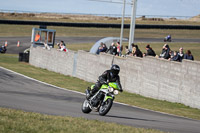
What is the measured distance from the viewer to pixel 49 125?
947 cm

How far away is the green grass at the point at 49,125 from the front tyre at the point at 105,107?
4.11 ft

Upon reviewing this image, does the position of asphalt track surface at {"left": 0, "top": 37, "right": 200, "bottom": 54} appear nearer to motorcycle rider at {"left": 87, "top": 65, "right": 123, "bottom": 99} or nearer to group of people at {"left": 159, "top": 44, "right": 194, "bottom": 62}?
group of people at {"left": 159, "top": 44, "right": 194, "bottom": 62}

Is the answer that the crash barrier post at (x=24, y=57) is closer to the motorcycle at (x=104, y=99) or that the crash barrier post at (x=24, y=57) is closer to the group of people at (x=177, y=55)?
the group of people at (x=177, y=55)

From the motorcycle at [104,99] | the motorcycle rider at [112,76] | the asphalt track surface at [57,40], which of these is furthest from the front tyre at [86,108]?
the asphalt track surface at [57,40]

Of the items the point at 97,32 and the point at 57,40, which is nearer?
the point at 57,40

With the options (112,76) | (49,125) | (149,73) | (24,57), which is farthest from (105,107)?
(24,57)

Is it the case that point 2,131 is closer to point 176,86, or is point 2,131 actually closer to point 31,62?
point 176,86

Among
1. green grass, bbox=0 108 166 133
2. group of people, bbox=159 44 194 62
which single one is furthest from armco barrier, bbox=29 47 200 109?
green grass, bbox=0 108 166 133

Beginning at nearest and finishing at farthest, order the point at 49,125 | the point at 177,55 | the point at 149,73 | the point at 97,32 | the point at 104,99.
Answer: the point at 49,125 < the point at 104,99 < the point at 177,55 < the point at 149,73 < the point at 97,32

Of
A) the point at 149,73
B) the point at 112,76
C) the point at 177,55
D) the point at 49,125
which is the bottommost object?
the point at 49,125

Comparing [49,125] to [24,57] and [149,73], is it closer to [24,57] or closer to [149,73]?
[149,73]

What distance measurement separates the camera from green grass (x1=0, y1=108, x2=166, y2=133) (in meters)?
8.84

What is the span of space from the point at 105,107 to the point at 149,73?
987cm

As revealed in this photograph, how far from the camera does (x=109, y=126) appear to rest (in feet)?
33.2
